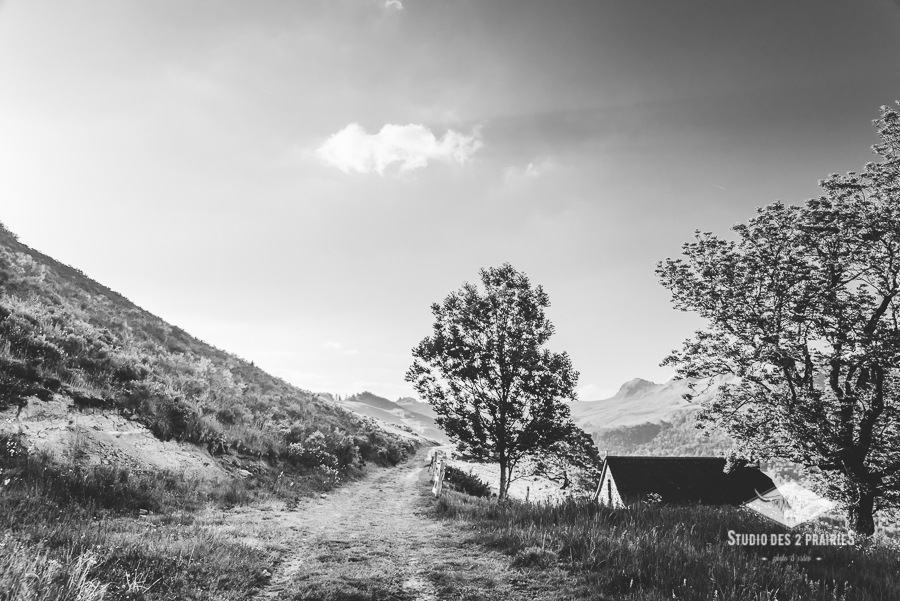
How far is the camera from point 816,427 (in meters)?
13.7

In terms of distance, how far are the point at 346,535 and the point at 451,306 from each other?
1069 cm

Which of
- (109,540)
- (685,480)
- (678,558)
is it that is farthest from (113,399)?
(685,480)

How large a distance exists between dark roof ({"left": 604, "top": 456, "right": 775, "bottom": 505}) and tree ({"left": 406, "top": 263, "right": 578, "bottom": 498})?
103 feet

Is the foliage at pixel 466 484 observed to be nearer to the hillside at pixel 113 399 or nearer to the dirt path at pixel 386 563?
the hillside at pixel 113 399

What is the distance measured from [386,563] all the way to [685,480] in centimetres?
4917

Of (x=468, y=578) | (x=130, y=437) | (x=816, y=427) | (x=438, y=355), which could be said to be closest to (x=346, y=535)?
(x=468, y=578)

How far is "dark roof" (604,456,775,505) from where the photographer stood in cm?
4219

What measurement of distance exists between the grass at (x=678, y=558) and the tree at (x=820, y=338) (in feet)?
28.0

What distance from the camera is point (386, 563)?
653 cm

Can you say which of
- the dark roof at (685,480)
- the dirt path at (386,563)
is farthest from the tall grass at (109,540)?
the dark roof at (685,480)

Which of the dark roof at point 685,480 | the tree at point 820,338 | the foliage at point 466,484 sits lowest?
the dark roof at point 685,480

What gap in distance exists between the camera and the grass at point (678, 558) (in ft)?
15.9

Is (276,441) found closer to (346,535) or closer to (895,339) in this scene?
(346,535)

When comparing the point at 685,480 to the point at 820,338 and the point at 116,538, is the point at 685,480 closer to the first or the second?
the point at 820,338
